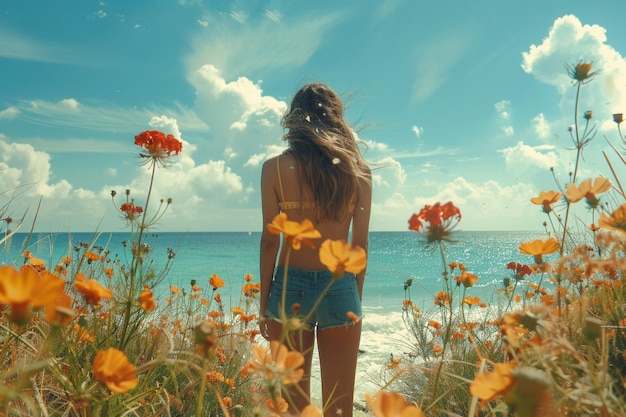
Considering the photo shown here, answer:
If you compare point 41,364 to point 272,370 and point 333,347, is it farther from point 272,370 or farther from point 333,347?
point 333,347

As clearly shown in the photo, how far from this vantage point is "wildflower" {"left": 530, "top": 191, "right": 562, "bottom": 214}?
121cm

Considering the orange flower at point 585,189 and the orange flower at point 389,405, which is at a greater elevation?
the orange flower at point 585,189

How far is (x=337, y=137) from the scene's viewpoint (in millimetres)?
2299

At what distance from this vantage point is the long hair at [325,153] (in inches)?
84.4

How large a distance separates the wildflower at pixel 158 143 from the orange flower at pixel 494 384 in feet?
4.60

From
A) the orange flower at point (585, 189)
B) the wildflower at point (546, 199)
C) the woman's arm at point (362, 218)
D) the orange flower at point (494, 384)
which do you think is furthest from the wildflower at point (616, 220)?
the woman's arm at point (362, 218)

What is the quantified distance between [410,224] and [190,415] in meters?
2.18

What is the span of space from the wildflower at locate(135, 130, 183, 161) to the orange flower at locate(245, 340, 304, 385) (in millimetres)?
1210

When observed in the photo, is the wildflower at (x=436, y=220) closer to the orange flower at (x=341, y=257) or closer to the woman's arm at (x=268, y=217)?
the orange flower at (x=341, y=257)

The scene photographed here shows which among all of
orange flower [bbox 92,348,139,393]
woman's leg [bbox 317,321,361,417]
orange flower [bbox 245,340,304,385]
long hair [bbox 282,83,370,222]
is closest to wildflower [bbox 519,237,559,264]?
orange flower [bbox 245,340,304,385]

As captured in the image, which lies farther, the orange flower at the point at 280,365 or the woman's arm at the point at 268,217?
→ the woman's arm at the point at 268,217

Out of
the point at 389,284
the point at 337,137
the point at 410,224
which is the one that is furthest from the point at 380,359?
the point at 389,284

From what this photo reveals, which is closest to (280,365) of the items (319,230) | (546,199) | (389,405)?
(389,405)

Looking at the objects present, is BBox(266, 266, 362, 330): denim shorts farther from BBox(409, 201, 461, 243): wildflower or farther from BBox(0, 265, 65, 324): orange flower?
BBox(0, 265, 65, 324): orange flower
